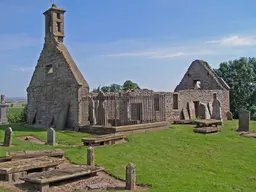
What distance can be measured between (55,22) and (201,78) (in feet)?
54.8

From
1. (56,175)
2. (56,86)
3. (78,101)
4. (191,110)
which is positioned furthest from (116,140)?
(191,110)

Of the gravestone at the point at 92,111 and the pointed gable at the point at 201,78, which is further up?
the pointed gable at the point at 201,78

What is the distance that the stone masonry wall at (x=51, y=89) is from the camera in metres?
24.0

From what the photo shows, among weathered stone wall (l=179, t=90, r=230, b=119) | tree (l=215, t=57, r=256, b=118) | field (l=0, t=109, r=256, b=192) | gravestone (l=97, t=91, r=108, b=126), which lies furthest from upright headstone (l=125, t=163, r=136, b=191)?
tree (l=215, t=57, r=256, b=118)

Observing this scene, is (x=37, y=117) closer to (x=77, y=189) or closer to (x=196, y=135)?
(x=196, y=135)

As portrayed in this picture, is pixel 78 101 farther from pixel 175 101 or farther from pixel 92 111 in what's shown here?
pixel 175 101

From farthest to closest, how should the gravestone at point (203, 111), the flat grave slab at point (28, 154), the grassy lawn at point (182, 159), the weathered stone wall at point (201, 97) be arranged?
the gravestone at point (203, 111), the weathered stone wall at point (201, 97), the flat grave slab at point (28, 154), the grassy lawn at point (182, 159)

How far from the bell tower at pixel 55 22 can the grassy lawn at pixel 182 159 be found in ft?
29.9

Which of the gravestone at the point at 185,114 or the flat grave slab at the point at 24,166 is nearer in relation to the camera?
the flat grave slab at the point at 24,166

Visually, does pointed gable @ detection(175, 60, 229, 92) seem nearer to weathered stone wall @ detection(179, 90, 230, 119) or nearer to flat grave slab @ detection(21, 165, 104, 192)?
weathered stone wall @ detection(179, 90, 230, 119)

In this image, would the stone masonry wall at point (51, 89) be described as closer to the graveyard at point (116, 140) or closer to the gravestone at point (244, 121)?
the graveyard at point (116, 140)

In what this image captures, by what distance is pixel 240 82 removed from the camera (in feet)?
150

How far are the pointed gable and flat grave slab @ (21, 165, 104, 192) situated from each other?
25.3 metres

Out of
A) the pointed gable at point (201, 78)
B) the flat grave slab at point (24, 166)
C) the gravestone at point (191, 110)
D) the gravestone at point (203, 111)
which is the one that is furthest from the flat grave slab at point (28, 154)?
the pointed gable at point (201, 78)
